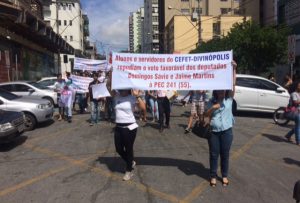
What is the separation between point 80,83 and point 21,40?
636 inches

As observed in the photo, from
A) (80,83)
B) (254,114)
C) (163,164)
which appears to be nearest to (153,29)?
(254,114)

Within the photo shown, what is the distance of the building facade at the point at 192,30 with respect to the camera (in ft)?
249

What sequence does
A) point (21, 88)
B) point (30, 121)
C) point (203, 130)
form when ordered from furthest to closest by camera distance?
point (21, 88) < point (30, 121) < point (203, 130)

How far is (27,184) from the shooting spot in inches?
293

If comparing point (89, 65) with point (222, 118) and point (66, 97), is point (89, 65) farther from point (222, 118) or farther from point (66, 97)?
point (222, 118)

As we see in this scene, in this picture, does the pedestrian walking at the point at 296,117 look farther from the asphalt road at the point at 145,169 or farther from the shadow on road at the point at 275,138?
the asphalt road at the point at 145,169

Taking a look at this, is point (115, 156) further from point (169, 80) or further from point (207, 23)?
point (207, 23)

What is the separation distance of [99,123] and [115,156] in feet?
18.7

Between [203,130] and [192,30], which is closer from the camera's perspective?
[203,130]

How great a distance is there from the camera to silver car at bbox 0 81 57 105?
2030cm

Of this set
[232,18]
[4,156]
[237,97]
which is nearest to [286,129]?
[237,97]

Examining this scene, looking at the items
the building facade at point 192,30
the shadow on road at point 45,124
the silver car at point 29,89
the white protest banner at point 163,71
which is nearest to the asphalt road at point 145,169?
the white protest banner at point 163,71

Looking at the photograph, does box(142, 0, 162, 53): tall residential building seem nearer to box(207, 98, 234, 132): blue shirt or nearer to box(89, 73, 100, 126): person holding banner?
box(89, 73, 100, 126): person holding banner

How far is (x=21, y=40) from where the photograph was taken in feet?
105
